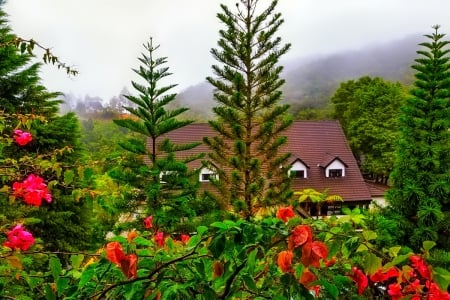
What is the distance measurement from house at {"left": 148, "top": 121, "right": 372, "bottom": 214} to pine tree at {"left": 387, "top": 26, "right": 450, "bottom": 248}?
7.71 metres

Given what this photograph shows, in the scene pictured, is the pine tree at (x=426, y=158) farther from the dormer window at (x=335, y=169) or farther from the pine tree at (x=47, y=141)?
the dormer window at (x=335, y=169)

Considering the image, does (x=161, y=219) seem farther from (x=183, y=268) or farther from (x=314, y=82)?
(x=314, y=82)

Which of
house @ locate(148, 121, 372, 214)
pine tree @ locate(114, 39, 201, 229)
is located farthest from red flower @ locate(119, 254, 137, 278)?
house @ locate(148, 121, 372, 214)

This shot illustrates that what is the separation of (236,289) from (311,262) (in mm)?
198

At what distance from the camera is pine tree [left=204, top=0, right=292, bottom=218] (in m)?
8.99

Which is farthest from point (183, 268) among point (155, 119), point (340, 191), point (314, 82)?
point (314, 82)

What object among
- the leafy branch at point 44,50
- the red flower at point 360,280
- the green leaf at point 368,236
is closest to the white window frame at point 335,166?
the leafy branch at point 44,50

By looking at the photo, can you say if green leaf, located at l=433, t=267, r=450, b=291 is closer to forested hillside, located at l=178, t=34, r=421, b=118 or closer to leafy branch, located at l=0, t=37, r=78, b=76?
leafy branch, located at l=0, t=37, r=78, b=76

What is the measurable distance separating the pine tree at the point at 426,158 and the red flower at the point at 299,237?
500cm

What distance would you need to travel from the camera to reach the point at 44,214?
290 inches

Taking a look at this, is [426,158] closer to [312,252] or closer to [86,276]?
[312,252]

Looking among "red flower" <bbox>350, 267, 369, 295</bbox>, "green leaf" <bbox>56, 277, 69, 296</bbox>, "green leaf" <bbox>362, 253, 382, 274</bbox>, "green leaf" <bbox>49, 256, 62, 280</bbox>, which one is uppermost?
"green leaf" <bbox>362, 253, 382, 274</bbox>

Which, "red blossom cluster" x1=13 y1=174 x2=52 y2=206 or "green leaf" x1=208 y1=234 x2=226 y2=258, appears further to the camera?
"red blossom cluster" x1=13 y1=174 x2=52 y2=206

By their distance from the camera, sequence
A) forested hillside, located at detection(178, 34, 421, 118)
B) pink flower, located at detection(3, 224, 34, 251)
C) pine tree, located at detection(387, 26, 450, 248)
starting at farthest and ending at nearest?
forested hillside, located at detection(178, 34, 421, 118), pine tree, located at detection(387, 26, 450, 248), pink flower, located at detection(3, 224, 34, 251)
